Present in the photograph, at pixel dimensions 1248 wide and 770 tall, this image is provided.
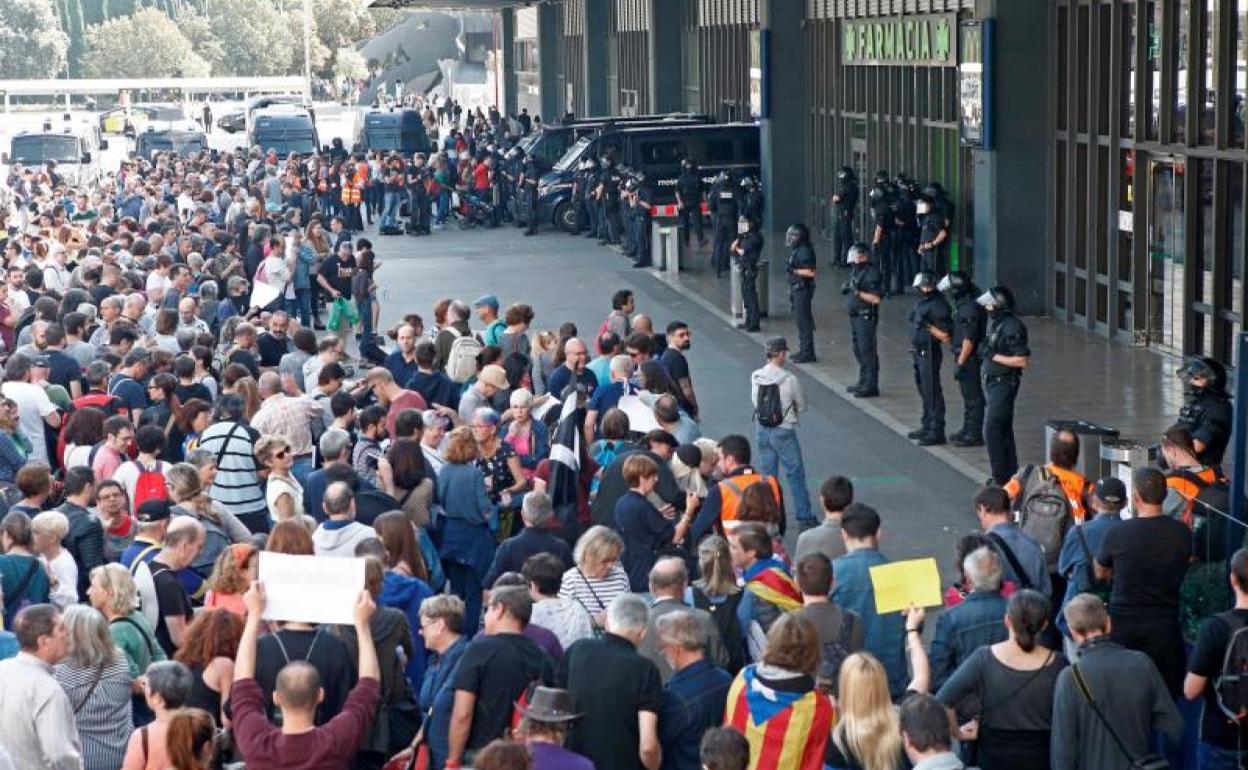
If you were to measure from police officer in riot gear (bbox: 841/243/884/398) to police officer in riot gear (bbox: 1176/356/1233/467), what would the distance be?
6.66 metres

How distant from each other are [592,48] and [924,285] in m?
36.8

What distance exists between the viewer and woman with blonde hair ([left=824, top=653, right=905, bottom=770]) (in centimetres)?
754

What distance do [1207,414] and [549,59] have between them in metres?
48.9

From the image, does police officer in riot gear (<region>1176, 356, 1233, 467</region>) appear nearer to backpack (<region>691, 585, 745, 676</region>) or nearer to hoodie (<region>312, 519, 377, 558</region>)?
backpack (<region>691, 585, 745, 676</region>)

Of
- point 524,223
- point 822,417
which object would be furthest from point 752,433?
point 524,223

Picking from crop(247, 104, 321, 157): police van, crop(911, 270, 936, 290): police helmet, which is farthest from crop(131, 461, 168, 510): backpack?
crop(247, 104, 321, 157): police van

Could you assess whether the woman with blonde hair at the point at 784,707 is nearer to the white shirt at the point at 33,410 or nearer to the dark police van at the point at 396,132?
the white shirt at the point at 33,410

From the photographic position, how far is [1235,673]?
8.59 meters

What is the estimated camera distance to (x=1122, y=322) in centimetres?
2409

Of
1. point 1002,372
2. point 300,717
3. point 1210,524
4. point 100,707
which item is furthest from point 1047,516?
point 1002,372

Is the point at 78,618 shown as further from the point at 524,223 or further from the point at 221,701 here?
the point at 524,223

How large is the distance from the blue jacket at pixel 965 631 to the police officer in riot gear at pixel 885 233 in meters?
19.4

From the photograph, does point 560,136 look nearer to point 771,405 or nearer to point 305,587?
point 771,405

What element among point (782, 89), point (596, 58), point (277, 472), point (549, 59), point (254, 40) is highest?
point (254, 40)
